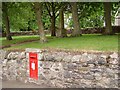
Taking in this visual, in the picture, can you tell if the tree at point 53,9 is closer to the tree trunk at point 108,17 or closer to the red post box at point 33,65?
the tree trunk at point 108,17

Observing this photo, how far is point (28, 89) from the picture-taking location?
34.2 ft

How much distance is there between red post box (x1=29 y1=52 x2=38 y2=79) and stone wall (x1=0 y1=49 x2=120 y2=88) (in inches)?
8.1

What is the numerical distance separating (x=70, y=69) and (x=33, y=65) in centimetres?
202

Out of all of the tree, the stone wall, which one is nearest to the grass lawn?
the stone wall

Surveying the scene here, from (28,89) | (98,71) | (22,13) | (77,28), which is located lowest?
(28,89)

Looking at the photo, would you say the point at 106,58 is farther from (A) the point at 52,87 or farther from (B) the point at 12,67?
(B) the point at 12,67

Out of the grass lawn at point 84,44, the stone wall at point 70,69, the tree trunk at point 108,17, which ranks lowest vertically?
the stone wall at point 70,69

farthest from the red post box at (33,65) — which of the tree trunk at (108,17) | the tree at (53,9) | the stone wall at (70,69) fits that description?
the tree at (53,9)

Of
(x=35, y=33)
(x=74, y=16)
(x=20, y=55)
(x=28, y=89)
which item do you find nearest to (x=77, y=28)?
(x=74, y=16)

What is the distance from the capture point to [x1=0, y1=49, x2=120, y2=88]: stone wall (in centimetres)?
917

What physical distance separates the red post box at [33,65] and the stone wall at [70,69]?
0.67ft

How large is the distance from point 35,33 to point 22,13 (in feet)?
20.4

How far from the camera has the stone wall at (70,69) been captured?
9172 mm

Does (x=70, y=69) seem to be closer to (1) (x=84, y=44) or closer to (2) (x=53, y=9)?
(1) (x=84, y=44)
